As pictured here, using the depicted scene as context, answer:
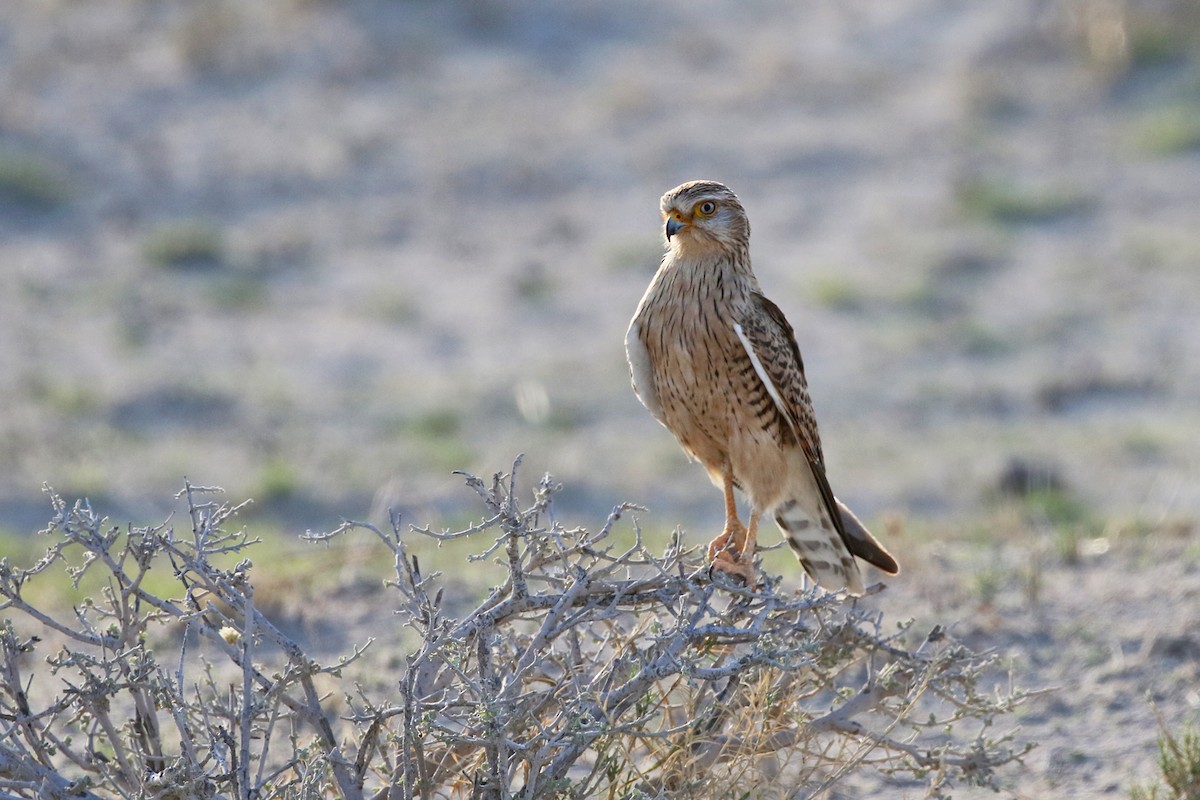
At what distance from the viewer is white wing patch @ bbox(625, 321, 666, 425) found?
4.94 metres

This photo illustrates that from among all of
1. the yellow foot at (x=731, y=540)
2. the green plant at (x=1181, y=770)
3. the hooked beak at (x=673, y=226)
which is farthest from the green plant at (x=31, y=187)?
the green plant at (x=1181, y=770)

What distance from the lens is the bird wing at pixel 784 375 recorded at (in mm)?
4852

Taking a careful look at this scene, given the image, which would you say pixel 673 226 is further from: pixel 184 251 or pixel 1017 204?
pixel 1017 204

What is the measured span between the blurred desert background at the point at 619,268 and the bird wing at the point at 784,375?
1.15 metres

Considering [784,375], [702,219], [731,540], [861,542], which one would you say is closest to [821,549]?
[861,542]

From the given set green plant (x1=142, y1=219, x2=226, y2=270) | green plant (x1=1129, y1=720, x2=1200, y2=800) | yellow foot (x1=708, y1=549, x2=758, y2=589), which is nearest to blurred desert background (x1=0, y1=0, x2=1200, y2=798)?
green plant (x1=142, y1=219, x2=226, y2=270)

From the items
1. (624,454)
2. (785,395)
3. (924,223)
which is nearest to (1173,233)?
(924,223)

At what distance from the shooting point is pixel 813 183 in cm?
1396

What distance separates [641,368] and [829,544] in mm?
765

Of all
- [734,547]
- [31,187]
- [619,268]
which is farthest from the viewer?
[31,187]

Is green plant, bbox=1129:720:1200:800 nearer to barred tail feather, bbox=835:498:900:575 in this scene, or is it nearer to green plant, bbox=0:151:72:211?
barred tail feather, bbox=835:498:900:575

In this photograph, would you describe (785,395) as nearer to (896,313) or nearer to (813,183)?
(896,313)

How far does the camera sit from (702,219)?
4.96 meters

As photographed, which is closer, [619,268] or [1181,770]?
[1181,770]
